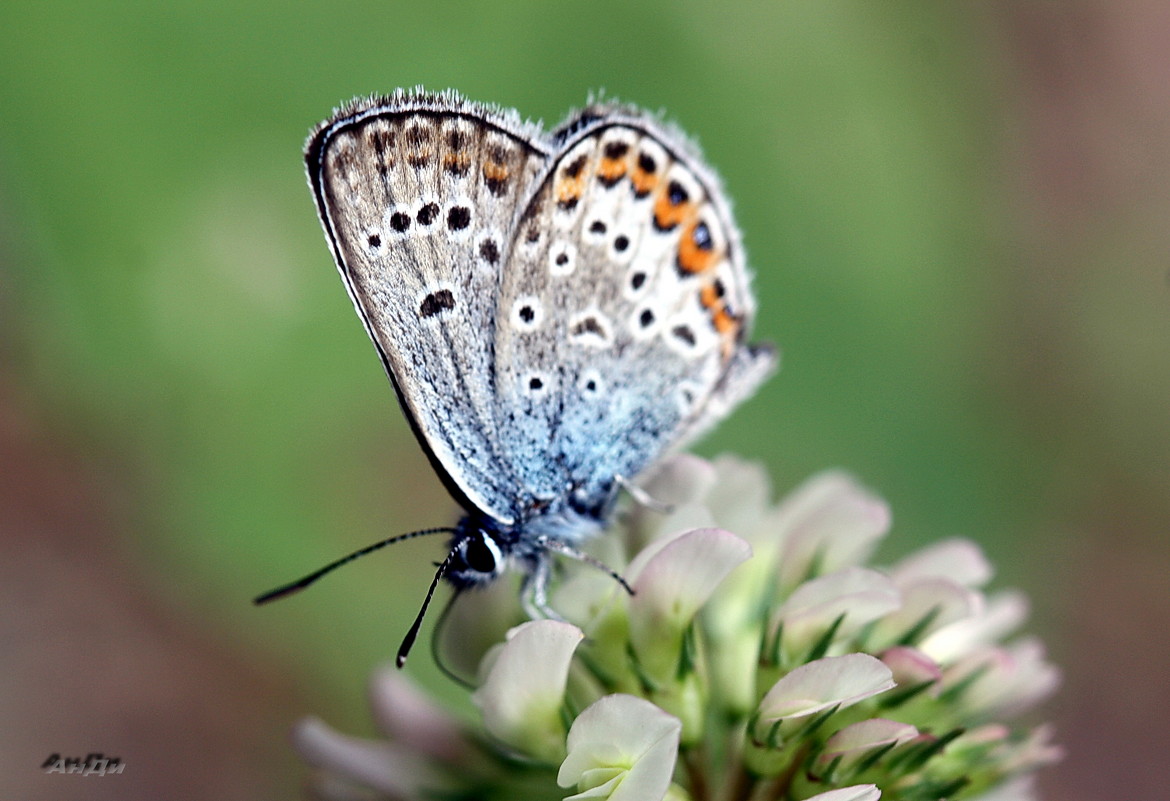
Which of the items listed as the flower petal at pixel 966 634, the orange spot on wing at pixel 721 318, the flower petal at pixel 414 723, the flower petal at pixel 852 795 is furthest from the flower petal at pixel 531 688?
the orange spot on wing at pixel 721 318

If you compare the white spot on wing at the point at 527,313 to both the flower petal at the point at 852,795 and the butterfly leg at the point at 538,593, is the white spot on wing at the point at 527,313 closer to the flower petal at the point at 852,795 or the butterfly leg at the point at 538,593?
the butterfly leg at the point at 538,593

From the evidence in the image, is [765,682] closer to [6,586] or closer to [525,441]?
[525,441]

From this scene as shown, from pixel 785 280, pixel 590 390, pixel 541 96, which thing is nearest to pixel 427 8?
pixel 541 96

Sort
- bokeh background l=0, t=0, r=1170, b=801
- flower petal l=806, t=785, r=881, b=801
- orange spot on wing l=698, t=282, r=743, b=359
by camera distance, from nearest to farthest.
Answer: flower petal l=806, t=785, r=881, b=801 < orange spot on wing l=698, t=282, r=743, b=359 < bokeh background l=0, t=0, r=1170, b=801

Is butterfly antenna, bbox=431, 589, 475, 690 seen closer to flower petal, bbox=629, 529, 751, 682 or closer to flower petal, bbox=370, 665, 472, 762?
flower petal, bbox=370, 665, 472, 762

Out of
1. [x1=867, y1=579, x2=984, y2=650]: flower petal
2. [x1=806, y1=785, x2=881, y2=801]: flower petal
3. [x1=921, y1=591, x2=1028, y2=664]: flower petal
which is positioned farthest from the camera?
[x1=921, y1=591, x2=1028, y2=664]: flower petal

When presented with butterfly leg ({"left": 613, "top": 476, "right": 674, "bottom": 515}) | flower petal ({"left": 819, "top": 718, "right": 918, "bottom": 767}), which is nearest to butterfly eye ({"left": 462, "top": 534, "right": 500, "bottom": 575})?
butterfly leg ({"left": 613, "top": 476, "right": 674, "bottom": 515})
